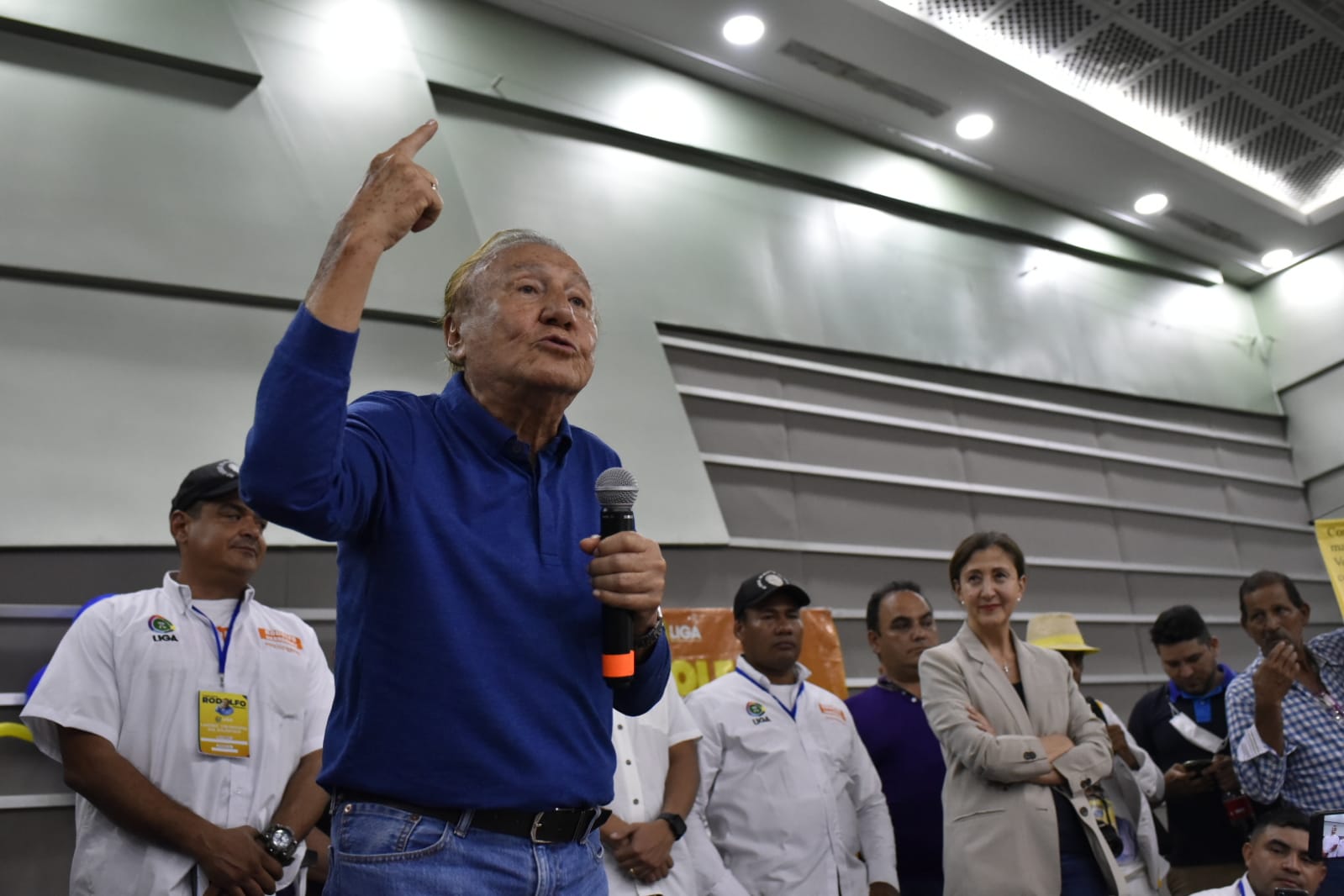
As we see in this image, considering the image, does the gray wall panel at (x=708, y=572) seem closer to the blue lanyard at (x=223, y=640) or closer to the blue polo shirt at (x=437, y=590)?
the blue lanyard at (x=223, y=640)

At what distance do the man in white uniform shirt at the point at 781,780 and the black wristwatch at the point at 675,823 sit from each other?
0.44 ft

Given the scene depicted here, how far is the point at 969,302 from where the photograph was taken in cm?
647

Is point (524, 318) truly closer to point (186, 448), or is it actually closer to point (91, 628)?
point (91, 628)

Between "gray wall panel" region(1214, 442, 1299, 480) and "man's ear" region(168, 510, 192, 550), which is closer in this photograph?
"man's ear" region(168, 510, 192, 550)

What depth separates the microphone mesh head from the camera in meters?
1.35

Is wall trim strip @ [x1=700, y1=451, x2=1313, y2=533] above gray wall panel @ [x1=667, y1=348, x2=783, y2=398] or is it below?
below

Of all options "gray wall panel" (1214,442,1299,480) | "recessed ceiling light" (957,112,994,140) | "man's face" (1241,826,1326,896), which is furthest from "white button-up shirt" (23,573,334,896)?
"gray wall panel" (1214,442,1299,480)

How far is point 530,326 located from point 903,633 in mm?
2885

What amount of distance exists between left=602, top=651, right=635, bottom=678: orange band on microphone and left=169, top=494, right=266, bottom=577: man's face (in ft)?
6.07

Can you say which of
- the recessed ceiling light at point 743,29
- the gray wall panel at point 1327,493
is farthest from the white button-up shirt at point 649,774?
the gray wall panel at point 1327,493

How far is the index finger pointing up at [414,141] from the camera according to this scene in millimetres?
1235

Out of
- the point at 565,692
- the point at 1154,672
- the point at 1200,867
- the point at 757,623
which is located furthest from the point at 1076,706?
the point at 1154,672

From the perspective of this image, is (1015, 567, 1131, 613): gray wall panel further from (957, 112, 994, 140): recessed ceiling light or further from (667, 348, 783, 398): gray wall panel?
(957, 112, 994, 140): recessed ceiling light

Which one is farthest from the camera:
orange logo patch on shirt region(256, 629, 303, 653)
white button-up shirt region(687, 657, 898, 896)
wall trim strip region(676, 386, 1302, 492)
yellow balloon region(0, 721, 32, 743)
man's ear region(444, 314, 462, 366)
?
wall trim strip region(676, 386, 1302, 492)
